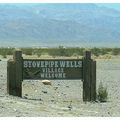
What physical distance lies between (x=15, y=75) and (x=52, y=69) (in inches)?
43.9

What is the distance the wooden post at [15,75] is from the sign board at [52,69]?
0.59 ft

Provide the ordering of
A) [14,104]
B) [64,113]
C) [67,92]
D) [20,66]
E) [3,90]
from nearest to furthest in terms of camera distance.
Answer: [64,113]
[14,104]
[20,66]
[3,90]
[67,92]

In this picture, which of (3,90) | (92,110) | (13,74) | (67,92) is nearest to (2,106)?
(92,110)

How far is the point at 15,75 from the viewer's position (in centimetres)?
1620

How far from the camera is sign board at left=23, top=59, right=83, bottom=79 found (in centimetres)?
1631

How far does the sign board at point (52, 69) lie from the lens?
1631cm

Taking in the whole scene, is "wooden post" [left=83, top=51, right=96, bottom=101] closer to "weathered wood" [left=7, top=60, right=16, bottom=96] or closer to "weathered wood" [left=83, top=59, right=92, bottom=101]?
"weathered wood" [left=83, top=59, right=92, bottom=101]

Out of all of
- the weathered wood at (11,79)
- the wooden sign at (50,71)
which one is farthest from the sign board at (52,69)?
the weathered wood at (11,79)

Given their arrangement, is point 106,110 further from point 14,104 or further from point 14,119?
point 14,119

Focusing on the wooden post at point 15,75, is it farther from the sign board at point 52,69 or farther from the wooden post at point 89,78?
the wooden post at point 89,78

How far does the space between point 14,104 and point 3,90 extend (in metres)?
4.82

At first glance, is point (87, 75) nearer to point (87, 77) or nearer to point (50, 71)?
point (87, 77)

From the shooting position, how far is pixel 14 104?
42.9 feet

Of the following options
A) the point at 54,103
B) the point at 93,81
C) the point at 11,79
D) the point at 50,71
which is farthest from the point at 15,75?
the point at 93,81
